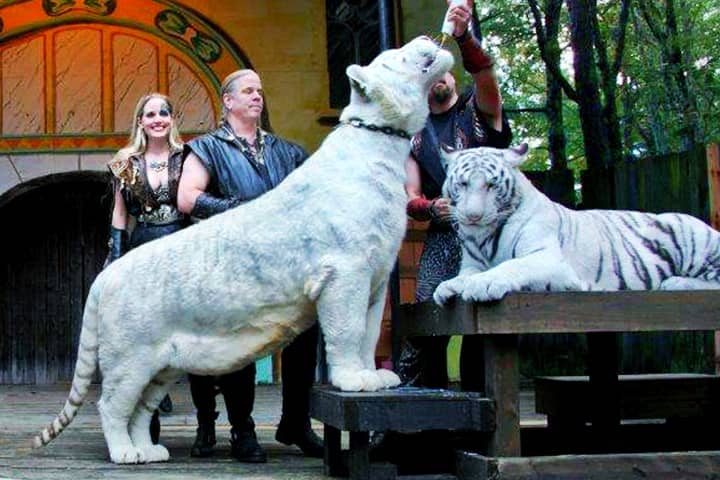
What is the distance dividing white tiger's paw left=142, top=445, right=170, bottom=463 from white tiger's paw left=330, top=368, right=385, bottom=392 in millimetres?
932

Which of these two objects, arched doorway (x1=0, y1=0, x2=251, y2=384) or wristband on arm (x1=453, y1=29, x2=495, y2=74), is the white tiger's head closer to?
wristband on arm (x1=453, y1=29, x2=495, y2=74)

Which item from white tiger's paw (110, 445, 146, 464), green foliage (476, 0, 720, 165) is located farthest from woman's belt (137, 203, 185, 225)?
green foliage (476, 0, 720, 165)

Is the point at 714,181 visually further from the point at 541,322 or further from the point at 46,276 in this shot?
the point at 46,276

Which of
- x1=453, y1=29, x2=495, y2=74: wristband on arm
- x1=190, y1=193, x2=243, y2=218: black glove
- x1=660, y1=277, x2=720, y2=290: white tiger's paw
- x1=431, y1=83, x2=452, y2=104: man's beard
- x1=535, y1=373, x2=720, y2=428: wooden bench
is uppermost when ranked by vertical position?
x1=453, y1=29, x2=495, y2=74: wristband on arm

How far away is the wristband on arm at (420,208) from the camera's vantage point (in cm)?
514

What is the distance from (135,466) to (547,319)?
5.93ft

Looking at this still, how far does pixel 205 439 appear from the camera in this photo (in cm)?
546

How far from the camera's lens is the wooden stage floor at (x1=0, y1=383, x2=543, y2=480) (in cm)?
467

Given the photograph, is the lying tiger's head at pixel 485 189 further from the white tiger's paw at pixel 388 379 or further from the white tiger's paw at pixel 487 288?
the white tiger's paw at pixel 388 379

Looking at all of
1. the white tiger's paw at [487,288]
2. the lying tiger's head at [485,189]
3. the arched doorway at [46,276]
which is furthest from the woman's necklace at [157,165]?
the arched doorway at [46,276]

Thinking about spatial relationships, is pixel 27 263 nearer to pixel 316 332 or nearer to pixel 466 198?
pixel 316 332

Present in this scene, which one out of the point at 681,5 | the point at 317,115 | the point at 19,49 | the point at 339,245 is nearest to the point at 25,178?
the point at 19,49

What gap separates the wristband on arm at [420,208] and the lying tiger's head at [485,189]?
68cm

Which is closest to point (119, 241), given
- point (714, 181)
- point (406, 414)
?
point (406, 414)
